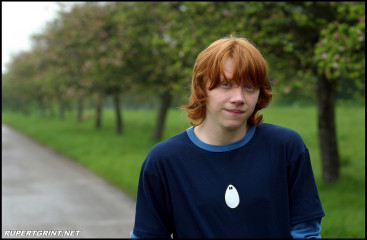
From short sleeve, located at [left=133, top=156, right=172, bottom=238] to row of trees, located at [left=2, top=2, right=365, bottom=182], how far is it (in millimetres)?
787

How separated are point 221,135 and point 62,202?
8937 mm

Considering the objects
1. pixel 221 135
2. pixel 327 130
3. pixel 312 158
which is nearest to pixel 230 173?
pixel 221 135

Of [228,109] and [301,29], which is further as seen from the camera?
[301,29]

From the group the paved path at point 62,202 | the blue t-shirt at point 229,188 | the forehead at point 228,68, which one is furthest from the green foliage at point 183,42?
the paved path at point 62,202

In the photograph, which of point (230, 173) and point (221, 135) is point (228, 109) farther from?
point (230, 173)

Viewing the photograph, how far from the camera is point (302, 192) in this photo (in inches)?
79.7

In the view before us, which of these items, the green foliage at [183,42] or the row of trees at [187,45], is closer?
the green foliage at [183,42]

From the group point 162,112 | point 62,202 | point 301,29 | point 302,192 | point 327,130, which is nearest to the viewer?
point 302,192

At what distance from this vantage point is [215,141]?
2031 millimetres

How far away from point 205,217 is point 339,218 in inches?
244

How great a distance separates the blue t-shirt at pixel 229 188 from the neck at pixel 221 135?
0.03 metres

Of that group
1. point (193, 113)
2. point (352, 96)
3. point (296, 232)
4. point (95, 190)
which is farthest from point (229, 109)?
point (352, 96)

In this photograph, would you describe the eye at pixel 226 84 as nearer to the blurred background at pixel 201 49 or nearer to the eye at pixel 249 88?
the eye at pixel 249 88

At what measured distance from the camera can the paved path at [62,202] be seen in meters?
8.34
